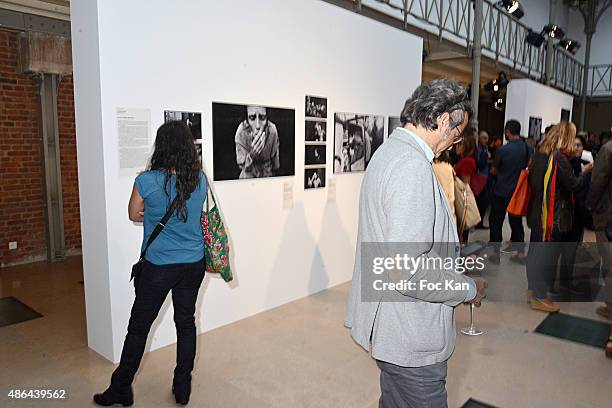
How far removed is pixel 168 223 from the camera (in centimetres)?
258

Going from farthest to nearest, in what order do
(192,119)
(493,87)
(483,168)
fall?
(493,87) < (483,168) < (192,119)

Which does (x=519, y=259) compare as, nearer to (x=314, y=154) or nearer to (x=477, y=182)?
(x=477, y=182)

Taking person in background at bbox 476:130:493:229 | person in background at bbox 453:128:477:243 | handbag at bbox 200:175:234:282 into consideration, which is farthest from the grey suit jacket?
person in background at bbox 476:130:493:229

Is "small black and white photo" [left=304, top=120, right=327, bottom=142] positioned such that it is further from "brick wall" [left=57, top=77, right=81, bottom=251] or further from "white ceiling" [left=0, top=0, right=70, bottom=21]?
"brick wall" [left=57, top=77, right=81, bottom=251]

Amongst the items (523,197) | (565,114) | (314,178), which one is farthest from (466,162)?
(565,114)

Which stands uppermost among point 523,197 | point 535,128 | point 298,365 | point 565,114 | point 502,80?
point 502,80

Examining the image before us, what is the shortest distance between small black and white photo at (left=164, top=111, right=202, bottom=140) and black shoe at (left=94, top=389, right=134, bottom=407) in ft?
6.15

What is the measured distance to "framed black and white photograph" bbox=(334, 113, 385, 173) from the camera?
16.6 feet

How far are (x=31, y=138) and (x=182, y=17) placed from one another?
344cm

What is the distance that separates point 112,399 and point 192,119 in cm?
202

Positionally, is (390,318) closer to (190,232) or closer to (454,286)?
(454,286)

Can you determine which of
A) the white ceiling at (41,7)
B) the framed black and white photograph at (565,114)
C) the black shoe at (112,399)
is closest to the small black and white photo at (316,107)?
the white ceiling at (41,7)

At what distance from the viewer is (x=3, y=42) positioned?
18.0 feet

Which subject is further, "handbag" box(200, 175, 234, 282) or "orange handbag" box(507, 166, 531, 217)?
"orange handbag" box(507, 166, 531, 217)
